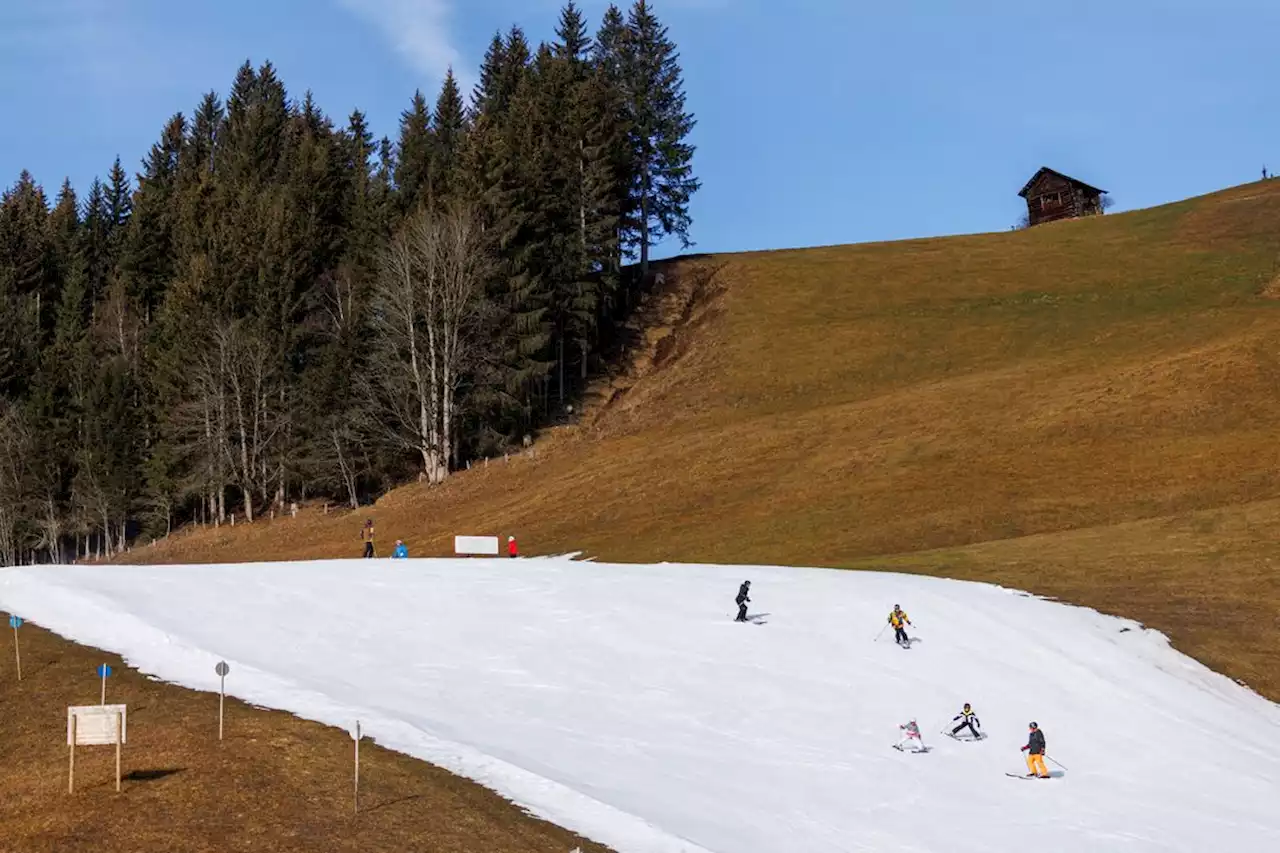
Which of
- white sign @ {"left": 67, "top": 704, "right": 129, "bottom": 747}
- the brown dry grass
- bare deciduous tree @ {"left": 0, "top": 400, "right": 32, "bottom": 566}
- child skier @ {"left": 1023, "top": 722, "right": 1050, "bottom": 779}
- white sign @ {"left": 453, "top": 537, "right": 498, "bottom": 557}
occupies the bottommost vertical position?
child skier @ {"left": 1023, "top": 722, "right": 1050, "bottom": 779}

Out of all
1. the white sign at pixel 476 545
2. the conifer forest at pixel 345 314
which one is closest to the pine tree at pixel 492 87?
the conifer forest at pixel 345 314

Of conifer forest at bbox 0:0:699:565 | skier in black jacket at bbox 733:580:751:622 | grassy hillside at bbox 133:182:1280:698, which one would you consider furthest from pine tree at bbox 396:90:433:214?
skier in black jacket at bbox 733:580:751:622

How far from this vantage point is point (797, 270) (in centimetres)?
Result: 9969

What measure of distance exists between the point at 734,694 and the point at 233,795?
41.7 ft

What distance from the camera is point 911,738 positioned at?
78.2 ft

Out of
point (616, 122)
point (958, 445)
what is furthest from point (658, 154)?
point (958, 445)

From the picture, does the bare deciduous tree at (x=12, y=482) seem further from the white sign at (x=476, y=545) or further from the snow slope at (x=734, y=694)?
the white sign at (x=476, y=545)

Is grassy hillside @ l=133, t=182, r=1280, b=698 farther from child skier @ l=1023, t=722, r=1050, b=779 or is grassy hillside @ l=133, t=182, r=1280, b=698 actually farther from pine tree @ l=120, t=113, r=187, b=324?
pine tree @ l=120, t=113, r=187, b=324

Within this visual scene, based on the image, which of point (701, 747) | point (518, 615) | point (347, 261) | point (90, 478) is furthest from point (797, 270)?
point (701, 747)

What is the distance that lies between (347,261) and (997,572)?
60.8 meters

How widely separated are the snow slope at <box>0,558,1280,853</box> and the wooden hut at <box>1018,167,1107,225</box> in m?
97.0

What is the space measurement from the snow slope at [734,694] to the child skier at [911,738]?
31 cm

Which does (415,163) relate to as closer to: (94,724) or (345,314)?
(345,314)

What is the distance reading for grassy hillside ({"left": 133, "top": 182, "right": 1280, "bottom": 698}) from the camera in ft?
129
